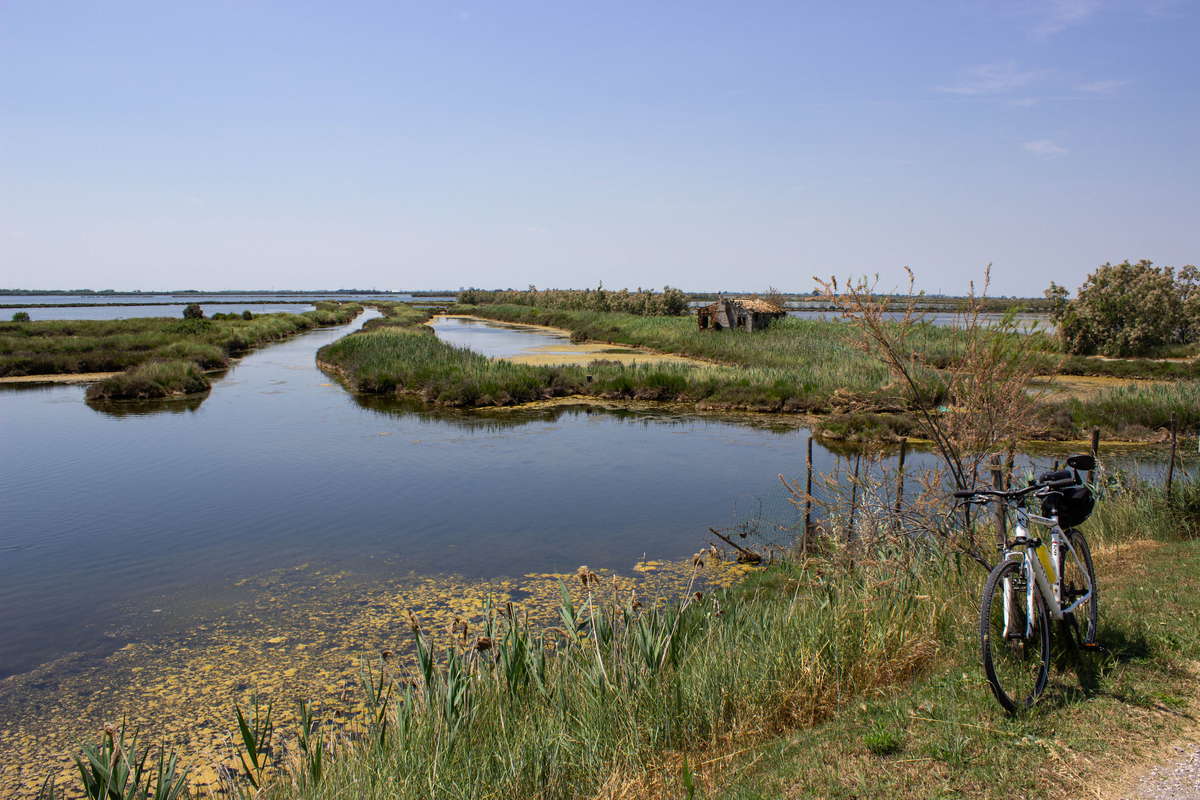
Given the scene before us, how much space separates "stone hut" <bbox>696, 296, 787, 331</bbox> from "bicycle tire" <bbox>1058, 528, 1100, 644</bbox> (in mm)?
36486

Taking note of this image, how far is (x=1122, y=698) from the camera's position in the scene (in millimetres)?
3811

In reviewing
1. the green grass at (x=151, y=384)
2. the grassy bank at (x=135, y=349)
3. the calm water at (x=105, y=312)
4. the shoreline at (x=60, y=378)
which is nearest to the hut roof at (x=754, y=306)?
the grassy bank at (x=135, y=349)

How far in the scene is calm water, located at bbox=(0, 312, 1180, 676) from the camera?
920cm

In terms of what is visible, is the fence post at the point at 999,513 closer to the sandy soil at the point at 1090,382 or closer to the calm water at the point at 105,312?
the sandy soil at the point at 1090,382

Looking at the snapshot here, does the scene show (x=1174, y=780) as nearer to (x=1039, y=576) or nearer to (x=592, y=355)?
(x=1039, y=576)

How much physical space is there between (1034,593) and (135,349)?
1592 inches

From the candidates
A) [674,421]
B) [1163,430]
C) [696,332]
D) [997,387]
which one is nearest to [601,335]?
[696,332]

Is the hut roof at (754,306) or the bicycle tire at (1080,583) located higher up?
the hut roof at (754,306)

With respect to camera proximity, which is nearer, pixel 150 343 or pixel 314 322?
pixel 150 343

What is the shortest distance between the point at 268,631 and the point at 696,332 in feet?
117

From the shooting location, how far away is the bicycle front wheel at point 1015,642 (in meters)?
3.71

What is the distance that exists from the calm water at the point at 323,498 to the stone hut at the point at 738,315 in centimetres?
2117

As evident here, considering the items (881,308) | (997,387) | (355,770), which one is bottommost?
(355,770)

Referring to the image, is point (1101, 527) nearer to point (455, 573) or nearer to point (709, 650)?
point (709, 650)
